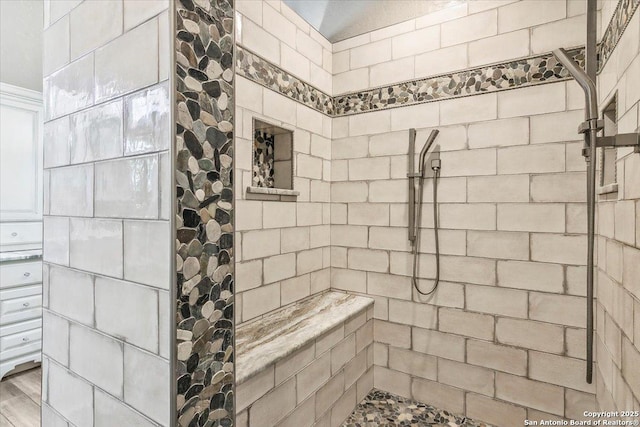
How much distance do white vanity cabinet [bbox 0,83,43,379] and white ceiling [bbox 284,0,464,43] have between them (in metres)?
2.67

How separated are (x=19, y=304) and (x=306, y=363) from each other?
253 centimetres

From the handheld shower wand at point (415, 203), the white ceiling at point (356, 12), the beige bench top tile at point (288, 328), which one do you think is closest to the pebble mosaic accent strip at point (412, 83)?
the handheld shower wand at point (415, 203)

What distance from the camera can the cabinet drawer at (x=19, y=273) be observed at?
2.48 metres

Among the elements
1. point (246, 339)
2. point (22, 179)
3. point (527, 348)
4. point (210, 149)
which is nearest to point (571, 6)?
point (527, 348)

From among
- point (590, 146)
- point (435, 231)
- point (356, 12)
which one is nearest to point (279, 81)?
point (356, 12)

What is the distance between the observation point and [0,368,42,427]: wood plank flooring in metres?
2.01

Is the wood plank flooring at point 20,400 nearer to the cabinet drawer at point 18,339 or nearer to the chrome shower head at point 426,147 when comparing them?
the cabinet drawer at point 18,339

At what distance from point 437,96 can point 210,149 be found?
172cm

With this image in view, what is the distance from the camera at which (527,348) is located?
177cm

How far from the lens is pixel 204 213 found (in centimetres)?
71

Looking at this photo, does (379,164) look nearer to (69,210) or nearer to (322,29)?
(322,29)

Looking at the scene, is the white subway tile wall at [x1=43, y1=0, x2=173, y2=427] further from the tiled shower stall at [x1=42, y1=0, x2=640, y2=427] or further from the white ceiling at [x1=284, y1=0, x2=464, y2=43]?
the white ceiling at [x1=284, y1=0, x2=464, y2=43]

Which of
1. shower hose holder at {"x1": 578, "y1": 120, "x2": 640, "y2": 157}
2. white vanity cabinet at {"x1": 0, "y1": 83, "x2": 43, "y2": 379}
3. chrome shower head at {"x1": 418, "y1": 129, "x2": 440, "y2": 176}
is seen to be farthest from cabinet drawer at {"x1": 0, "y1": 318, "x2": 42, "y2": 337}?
shower hose holder at {"x1": 578, "y1": 120, "x2": 640, "y2": 157}

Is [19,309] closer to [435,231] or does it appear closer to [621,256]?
[435,231]
